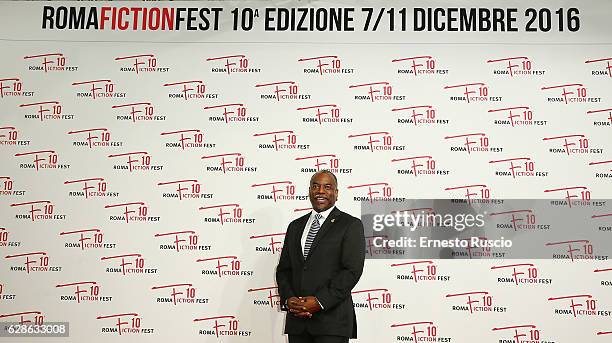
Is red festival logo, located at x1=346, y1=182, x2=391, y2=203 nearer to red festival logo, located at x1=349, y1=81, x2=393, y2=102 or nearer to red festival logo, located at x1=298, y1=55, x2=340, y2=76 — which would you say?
red festival logo, located at x1=349, y1=81, x2=393, y2=102

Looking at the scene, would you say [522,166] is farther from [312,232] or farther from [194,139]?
[194,139]

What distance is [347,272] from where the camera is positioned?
3.11 meters

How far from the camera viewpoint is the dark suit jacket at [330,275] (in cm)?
306

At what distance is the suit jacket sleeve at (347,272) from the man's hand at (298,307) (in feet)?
0.29

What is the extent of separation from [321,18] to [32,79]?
2.18 meters

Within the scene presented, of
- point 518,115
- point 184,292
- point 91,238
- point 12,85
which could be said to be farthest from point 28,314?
point 518,115

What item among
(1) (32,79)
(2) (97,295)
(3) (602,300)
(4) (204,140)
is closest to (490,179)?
(3) (602,300)

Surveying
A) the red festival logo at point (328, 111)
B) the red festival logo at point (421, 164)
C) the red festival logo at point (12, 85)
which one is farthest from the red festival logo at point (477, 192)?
the red festival logo at point (12, 85)

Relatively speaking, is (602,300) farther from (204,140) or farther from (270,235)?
(204,140)

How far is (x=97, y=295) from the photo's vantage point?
160 inches

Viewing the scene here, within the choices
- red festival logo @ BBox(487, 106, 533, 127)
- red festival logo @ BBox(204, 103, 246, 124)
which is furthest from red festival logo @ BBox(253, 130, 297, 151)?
red festival logo @ BBox(487, 106, 533, 127)

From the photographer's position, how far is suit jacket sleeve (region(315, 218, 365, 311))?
304cm

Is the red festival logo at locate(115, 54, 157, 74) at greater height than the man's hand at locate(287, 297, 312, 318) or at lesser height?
greater

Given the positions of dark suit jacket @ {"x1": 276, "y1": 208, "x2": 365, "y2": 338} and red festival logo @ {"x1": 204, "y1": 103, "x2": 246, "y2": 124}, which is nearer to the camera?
dark suit jacket @ {"x1": 276, "y1": 208, "x2": 365, "y2": 338}
